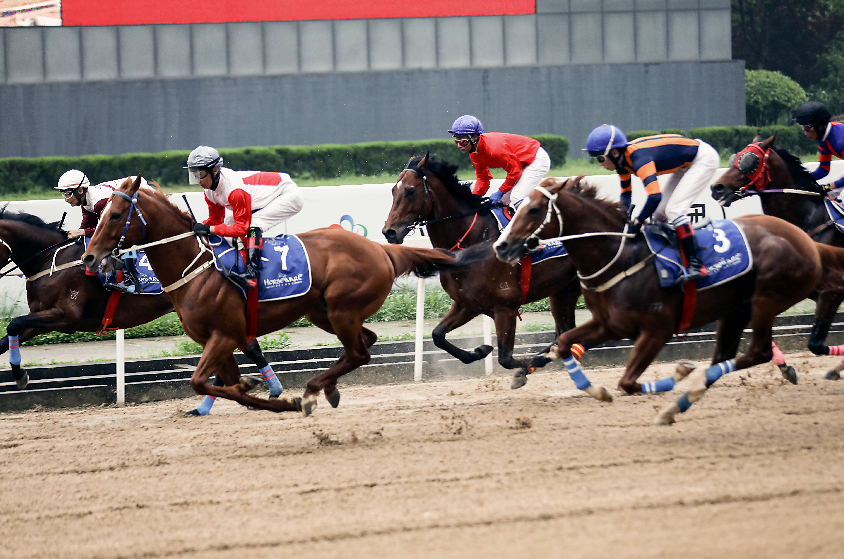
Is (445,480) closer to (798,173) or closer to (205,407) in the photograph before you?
(205,407)

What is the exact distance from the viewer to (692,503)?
3791 millimetres

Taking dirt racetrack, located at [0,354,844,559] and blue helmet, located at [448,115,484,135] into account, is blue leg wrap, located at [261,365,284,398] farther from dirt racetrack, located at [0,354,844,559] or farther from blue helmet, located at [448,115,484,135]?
blue helmet, located at [448,115,484,135]

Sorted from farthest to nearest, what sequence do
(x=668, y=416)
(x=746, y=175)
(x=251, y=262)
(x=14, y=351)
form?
(x=746, y=175) < (x=14, y=351) < (x=251, y=262) < (x=668, y=416)

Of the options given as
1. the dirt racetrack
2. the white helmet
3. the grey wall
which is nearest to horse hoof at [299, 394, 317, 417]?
the dirt racetrack

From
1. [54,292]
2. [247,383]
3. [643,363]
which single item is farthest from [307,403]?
[54,292]

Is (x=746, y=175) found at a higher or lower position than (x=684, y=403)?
higher

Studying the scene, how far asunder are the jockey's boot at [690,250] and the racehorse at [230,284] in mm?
Answer: 1785

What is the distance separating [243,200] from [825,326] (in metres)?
4.43

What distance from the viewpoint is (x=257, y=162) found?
15797mm

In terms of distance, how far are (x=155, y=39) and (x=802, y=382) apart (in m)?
14.1

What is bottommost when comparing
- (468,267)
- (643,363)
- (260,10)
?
(643,363)

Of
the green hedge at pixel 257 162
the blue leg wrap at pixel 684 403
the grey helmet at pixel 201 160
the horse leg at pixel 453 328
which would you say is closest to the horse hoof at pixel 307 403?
the horse leg at pixel 453 328

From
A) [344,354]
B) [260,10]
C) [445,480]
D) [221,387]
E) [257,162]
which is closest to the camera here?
[445,480]

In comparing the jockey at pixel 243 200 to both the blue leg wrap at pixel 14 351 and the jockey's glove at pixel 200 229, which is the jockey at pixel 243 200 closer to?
the jockey's glove at pixel 200 229
